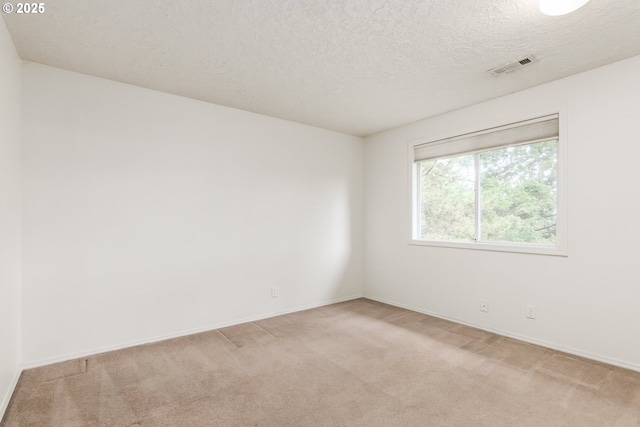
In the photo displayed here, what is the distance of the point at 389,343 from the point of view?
10.0 ft

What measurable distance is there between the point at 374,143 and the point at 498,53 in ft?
7.78

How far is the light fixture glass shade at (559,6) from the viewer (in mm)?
1788

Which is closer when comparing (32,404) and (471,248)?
(32,404)

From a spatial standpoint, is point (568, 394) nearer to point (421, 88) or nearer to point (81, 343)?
point (421, 88)

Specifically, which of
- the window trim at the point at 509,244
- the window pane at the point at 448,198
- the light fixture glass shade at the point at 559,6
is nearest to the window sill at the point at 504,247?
the window trim at the point at 509,244

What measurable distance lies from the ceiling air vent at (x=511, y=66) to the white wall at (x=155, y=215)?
2.29m

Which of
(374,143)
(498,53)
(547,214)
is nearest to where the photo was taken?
(498,53)

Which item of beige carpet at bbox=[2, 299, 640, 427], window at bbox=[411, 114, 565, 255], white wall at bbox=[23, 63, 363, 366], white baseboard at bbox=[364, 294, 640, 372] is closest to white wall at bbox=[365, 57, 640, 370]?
white baseboard at bbox=[364, 294, 640, 372]

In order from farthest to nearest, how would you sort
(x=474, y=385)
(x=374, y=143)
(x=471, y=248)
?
(x=374, y=143) → (x=471, y=248) → (x=474, y=385)

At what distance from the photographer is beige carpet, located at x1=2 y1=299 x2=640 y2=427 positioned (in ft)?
6.33

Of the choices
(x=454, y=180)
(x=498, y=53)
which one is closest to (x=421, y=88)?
(x=498, y=53)

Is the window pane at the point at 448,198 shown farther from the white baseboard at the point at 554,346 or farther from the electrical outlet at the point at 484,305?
the white baseboard at the point at 554,346

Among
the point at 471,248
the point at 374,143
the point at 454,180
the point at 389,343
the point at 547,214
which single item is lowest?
the point at 389,343

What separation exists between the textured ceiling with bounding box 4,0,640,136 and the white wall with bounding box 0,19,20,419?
29 centimetres
